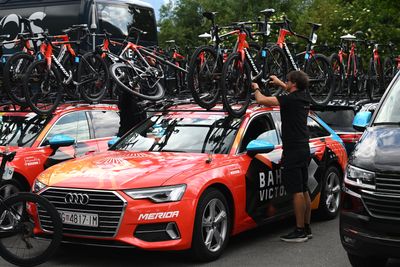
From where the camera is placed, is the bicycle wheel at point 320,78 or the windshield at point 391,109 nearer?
the windshield at point 391,109

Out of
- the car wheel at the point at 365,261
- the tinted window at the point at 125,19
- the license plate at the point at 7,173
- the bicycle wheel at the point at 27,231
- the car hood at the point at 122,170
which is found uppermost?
the tinted window at the point at 125,19

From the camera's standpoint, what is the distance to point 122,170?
6.30 meters

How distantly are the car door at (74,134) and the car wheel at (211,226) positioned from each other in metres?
2.54

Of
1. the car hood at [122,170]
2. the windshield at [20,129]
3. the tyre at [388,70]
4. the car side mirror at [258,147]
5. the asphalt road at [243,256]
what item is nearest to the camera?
the car hood at [122,170]

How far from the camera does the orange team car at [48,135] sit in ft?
25.1

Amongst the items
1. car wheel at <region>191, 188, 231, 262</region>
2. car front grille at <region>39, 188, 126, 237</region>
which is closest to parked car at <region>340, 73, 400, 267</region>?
car wheel at <region>191, 188, 231, 262</region>

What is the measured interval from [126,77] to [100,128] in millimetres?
811

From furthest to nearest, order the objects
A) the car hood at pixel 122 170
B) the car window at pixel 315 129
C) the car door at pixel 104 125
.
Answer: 1. the car door at pixel 104 125
2. the car window at pixel 315 129
3. the car hood at pixel 122 170

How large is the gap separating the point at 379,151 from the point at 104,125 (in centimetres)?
488

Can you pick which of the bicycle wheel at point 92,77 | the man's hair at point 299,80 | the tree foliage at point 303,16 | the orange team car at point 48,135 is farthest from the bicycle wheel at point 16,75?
the tree foliage at point 303,16

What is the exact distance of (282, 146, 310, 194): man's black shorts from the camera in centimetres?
721

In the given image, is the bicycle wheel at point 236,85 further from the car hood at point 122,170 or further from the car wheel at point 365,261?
the car wheel at point 365,261

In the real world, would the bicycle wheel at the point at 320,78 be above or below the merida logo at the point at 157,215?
above

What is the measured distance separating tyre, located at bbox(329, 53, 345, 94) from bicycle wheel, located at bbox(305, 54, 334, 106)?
0.76m
